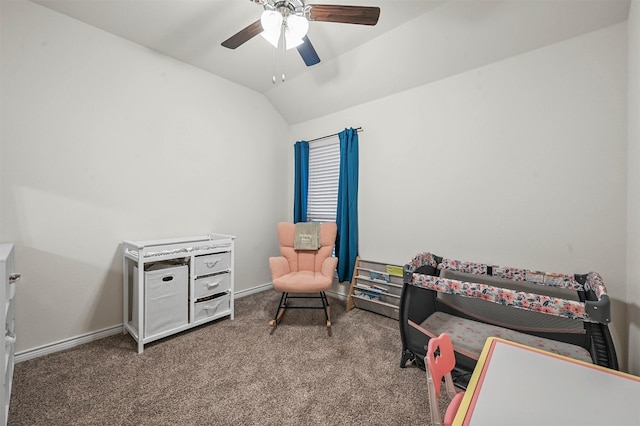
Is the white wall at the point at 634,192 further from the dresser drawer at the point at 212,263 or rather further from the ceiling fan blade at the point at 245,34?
the dresser drawer at the point at 212,263

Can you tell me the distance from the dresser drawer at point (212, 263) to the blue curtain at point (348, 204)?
4.21ft

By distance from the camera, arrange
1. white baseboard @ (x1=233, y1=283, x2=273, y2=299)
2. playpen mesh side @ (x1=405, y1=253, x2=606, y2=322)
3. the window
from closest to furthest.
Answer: playpen mesh side @ (x1=405, y1=253, x2=606, y2=322) < white baseboard @ (x1=233, y1=283, x2=273, y2=299) < the window

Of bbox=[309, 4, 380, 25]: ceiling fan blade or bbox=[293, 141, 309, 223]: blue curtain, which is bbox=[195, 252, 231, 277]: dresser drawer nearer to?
bbox=[293, 141, 309, 223]: blue curtain

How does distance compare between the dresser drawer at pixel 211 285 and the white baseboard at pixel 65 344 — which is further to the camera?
the dresser drawer at pixel 211 285

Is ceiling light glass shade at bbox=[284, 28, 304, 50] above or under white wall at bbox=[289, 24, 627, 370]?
above

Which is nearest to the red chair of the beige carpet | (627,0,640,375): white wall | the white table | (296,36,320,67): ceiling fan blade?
the white table

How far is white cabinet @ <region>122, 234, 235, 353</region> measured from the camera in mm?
1984

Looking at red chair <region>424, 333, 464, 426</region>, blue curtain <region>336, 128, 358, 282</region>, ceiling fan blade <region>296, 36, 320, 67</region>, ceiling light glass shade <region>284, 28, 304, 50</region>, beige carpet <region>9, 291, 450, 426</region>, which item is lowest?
beige carpet <region>9, 291, 450, 426</region>

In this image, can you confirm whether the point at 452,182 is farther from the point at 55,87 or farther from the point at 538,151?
the point at 55,87

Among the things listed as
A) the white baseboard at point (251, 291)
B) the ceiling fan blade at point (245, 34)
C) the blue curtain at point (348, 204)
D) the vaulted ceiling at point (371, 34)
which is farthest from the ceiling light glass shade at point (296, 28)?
the white baseboard at point (251, 291)

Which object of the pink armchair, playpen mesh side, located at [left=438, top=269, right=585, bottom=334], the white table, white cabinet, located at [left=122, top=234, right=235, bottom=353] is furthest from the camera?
the pink armchair

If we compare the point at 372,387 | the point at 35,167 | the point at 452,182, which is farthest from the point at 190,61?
the point at 372,387

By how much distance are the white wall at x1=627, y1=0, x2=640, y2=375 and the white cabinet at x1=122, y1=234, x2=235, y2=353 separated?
2907mm

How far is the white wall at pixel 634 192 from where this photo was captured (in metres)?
1.35
